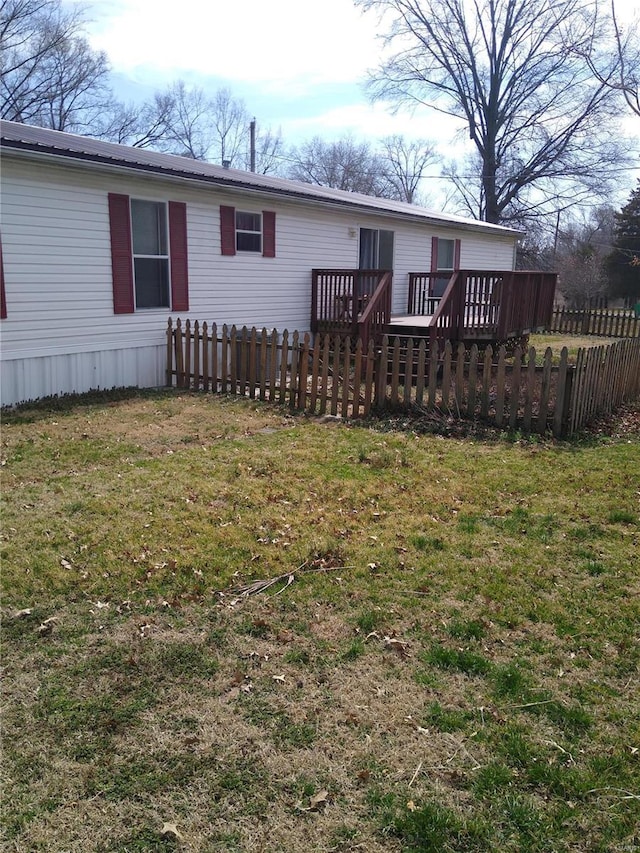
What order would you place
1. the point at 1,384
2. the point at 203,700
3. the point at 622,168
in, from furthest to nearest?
the point at 622,168 < the point at 1,384 < the point at 203,700

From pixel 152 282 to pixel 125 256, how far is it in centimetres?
95

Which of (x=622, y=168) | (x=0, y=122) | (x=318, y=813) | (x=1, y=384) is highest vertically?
(x=622, y=168)

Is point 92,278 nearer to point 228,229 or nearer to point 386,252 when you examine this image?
point 228,229

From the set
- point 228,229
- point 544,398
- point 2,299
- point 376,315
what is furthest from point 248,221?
point 544,398

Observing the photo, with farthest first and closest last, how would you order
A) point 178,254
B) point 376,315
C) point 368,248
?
1. point 368,248
2. point 376,315
3. point 178,254

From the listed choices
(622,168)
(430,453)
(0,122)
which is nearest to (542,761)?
(430,453)

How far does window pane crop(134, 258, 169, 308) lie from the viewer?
11.2 m

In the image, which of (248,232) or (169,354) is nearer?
(169,354)

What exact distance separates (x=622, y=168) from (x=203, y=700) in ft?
133

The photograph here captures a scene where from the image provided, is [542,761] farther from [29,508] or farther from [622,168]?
[622,168]

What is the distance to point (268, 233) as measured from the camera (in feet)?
45.3

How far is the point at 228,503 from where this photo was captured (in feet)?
18.4

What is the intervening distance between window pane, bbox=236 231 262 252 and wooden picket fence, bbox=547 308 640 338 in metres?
15.0

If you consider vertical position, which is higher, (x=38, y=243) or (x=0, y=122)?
(x=0, y=122)
